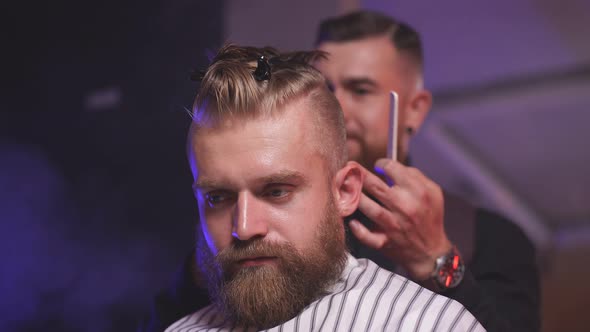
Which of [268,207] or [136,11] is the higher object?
[136,11]

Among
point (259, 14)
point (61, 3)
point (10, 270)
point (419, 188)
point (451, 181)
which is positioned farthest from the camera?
point (451, 181)

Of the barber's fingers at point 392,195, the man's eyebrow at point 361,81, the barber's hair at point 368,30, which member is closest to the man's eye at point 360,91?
the man's eyebrow at point 361,81

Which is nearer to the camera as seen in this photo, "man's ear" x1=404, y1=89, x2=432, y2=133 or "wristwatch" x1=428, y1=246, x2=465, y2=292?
"wristwatch" x1=428, y1=246, x2=465, y2=292

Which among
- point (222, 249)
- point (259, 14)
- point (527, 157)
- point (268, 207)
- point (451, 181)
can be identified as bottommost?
point (451, 181)

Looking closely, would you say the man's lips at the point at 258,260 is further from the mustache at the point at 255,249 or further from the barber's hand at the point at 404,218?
the barber's hand at the point at 404,218

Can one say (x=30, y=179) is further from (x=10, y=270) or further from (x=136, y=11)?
(x=136, y=11)

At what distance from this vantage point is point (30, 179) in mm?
2537

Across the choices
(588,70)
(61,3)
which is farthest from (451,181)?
(61,3)

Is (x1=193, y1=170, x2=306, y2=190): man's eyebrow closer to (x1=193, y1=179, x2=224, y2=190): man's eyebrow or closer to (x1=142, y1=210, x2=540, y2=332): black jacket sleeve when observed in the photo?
(x1=193, y1=179, x2=224, y2=190): man's eyebrow

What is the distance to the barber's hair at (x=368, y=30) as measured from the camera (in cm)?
239

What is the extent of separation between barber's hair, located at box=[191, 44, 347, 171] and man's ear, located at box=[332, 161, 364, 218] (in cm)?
2

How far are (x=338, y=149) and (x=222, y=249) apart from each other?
1.19ft

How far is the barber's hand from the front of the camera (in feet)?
5.67

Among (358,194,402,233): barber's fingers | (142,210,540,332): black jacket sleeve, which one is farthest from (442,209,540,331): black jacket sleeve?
(358,194,402,233): barber's fingers
